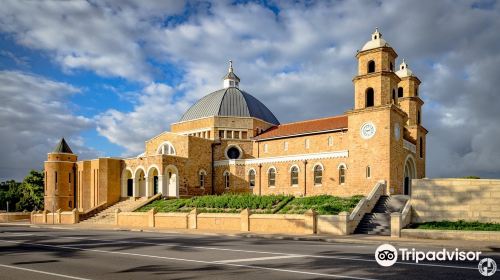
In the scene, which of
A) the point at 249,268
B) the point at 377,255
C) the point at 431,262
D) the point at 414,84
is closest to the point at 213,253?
the point at 249,268

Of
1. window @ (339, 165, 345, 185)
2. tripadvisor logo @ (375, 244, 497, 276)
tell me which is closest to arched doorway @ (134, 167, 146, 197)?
window @ (339, 165, 345, 185)

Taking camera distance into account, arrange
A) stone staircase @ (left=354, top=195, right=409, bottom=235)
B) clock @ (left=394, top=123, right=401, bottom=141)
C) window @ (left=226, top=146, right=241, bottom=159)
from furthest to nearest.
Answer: window @ (left=226, top=146, right=241, bottom=159) → clock @ (left=394, top=123, right=401, bottom=141) → stone staircase @ (left=354, top=195, right=409, bottom=235)

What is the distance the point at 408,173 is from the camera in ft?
129

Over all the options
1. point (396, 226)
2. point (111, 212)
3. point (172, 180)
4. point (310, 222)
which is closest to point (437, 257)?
point (396, 226)

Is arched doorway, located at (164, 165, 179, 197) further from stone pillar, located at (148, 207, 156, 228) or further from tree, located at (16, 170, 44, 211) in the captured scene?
tree, located at (16, 170, 44, 211)

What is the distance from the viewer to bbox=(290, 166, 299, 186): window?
139 feet

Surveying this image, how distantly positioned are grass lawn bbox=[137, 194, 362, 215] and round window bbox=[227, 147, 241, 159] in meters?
10.2

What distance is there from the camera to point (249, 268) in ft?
39.9

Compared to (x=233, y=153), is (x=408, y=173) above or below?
below

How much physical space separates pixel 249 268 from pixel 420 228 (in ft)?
→ 49.3

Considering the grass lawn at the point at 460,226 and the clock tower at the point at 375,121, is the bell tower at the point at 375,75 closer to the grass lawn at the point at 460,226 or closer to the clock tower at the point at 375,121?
the clock tower at the point at 375,121

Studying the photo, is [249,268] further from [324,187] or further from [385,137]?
[324,187]

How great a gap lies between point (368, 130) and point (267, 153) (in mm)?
13455

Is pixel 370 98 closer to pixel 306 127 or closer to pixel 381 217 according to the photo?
pixel 306 127
